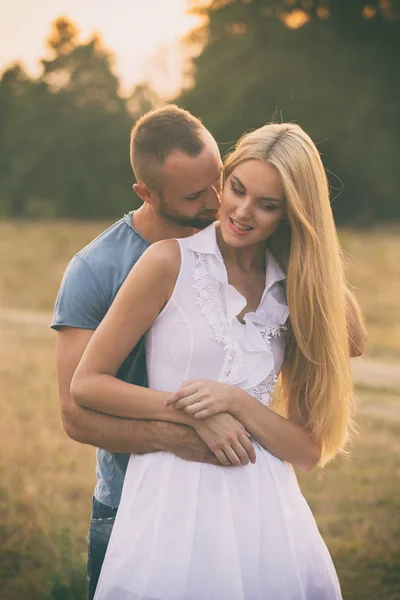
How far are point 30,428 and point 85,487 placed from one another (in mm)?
1564

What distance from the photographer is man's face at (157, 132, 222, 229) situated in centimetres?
261

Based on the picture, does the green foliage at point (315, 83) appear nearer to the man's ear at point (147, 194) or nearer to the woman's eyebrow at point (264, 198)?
the man's ear at point (147, 194)

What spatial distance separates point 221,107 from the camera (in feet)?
91.9

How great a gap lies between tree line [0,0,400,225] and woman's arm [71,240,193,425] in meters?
24.9

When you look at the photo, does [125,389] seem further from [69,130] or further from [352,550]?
[69,130]

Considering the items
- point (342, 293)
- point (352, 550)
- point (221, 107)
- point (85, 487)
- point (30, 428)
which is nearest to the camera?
point (342, 293)

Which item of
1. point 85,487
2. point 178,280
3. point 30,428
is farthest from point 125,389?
point 30,428

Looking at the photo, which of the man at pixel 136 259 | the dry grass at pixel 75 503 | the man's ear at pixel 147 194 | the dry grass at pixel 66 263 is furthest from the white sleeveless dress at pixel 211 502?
the dry grass at pixel 66 263

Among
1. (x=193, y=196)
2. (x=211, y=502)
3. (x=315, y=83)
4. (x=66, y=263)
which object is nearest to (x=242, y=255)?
(x=193, y=196)

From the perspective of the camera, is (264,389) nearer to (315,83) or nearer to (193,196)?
(193,196)

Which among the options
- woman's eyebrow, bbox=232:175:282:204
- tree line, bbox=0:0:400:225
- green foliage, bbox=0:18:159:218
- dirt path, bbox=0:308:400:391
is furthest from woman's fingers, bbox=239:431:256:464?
green foliage, bbox=0:18:159:218

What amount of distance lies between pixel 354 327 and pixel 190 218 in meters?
0.64

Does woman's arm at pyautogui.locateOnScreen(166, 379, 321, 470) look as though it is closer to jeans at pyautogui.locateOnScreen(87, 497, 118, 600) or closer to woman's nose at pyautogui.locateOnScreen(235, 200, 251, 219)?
woman's nose at pyautogui.locateOnScreen(235, 200, 251, 219)

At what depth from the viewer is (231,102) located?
1081 inches
